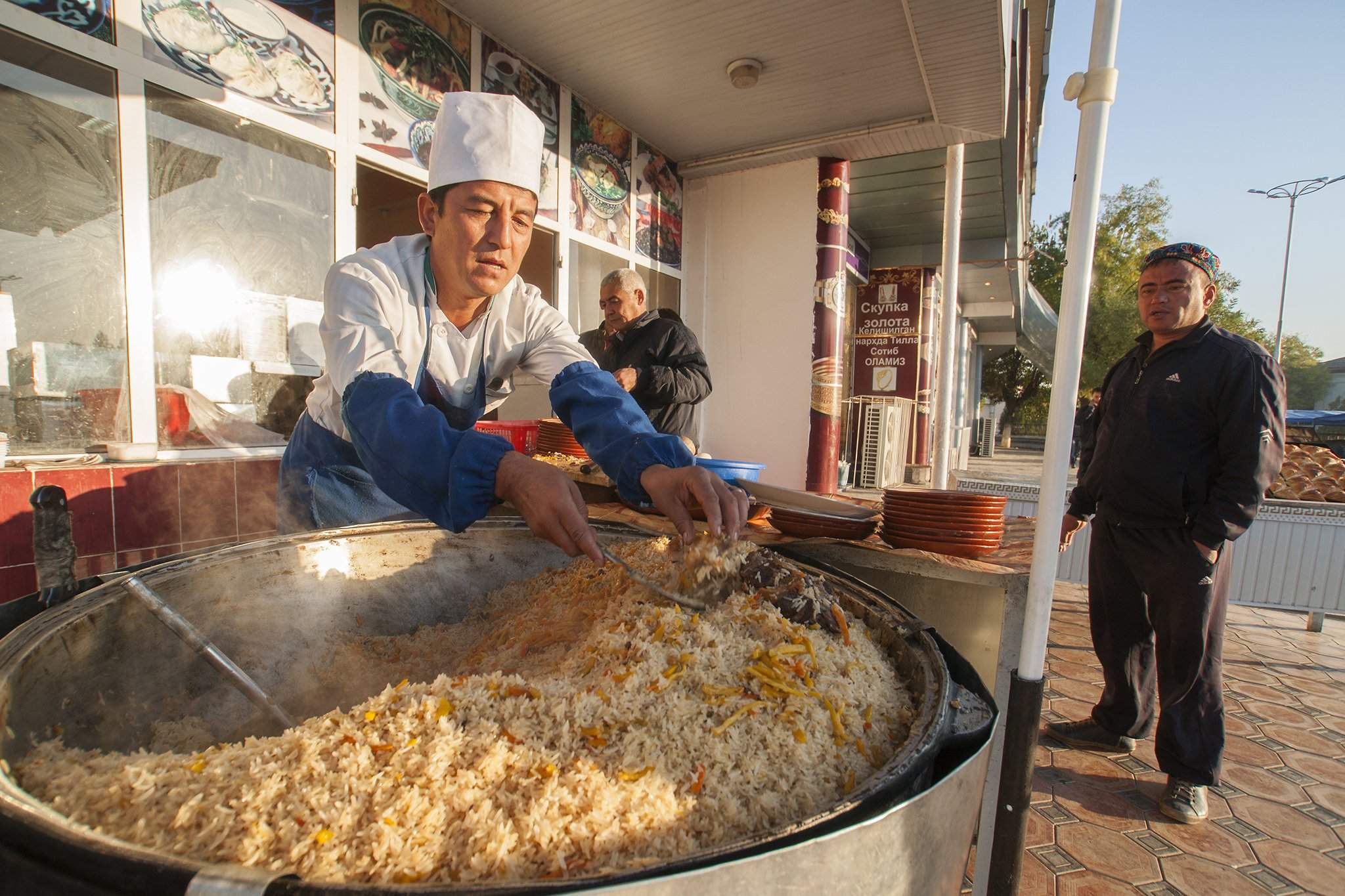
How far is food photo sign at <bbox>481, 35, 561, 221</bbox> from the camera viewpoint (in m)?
4.86

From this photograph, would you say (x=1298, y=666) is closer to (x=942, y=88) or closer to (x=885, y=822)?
(x=942, y=88)

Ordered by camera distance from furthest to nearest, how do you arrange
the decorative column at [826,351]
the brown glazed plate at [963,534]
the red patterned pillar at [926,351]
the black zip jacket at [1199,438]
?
1. the red patterned pillar at [926,351]
2. the decorative column at [826,351]
3. the black zip jacket at [1199,438]
4. the brown glazed plate at [963,534]

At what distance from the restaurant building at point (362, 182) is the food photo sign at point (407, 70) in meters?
0.02

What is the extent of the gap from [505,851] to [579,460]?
259 centimetres

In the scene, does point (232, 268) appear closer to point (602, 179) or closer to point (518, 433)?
point (518, 433)

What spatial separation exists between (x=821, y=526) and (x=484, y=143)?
56.1 inches

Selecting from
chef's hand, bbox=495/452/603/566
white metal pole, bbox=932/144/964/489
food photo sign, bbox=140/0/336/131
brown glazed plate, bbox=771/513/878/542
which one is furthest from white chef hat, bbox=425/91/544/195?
white metal pole, bbox=932/144/964/489

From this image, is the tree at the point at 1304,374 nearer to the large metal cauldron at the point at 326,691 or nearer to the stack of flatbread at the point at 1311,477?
the stack of flatbread at the point at 1311,477

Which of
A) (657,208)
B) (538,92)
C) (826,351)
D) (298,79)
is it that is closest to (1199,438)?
(826,351)

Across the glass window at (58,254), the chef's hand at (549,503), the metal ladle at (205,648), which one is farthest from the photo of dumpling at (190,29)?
the chef's hand at (549,503)

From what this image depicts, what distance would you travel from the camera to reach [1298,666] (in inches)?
168

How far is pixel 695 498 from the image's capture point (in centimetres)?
149

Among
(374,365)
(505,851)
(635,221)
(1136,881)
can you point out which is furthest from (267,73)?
(1136,881)

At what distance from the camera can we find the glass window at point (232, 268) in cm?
312
